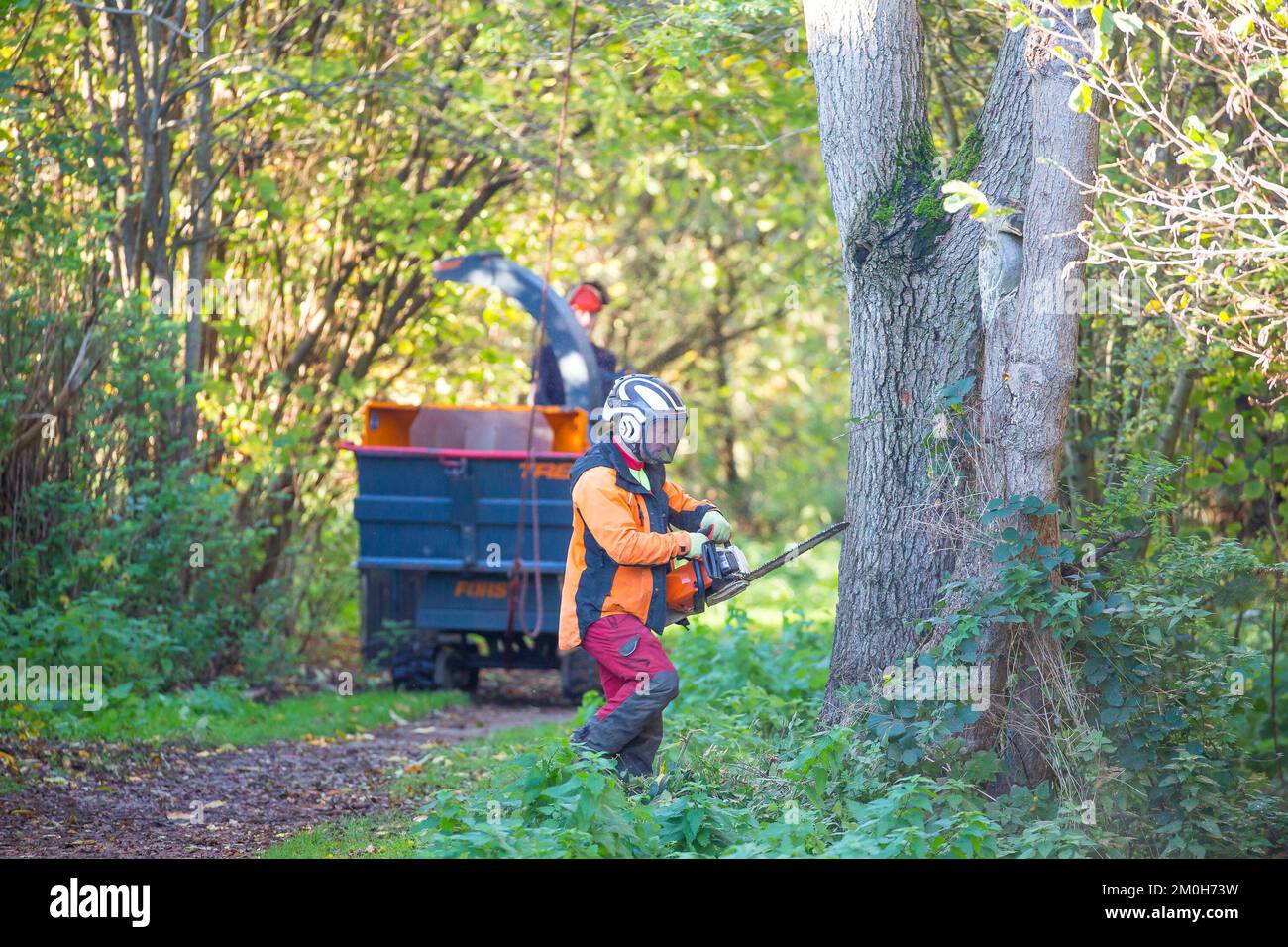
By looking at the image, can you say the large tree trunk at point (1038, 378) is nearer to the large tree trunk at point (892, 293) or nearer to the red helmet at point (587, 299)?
the large tree trunk at point (892, 293)

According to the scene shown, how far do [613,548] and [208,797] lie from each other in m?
2.77

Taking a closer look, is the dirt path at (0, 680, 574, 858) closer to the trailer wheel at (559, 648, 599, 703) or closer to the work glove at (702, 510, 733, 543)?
the trailer wheel at (559, 648, 599, 703)

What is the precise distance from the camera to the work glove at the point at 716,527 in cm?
614

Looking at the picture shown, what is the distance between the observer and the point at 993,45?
29.2ft

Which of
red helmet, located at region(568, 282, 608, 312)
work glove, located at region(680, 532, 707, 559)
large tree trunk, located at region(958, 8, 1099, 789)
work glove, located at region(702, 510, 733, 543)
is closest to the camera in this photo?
large tree trunk, located at region(958, 8, 1099, 789)

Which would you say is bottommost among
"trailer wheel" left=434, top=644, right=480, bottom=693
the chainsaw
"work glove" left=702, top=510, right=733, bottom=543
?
"trailer wheel" left=434, top=644, right=480, bottom=693

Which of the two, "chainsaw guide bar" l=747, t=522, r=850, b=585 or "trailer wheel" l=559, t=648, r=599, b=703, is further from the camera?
"trailer wheel" l=559, t=648, r=599, b=703

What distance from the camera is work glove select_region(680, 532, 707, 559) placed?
5.98 m

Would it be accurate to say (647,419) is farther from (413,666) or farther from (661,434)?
(413,666)

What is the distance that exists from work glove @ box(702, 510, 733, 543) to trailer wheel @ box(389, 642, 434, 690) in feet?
14.9

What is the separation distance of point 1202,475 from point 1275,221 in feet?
7.99

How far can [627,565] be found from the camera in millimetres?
5918

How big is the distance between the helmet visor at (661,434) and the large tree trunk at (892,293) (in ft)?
2.73

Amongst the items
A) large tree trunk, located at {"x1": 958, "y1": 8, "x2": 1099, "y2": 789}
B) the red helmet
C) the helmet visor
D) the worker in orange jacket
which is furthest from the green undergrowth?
the red helmet
